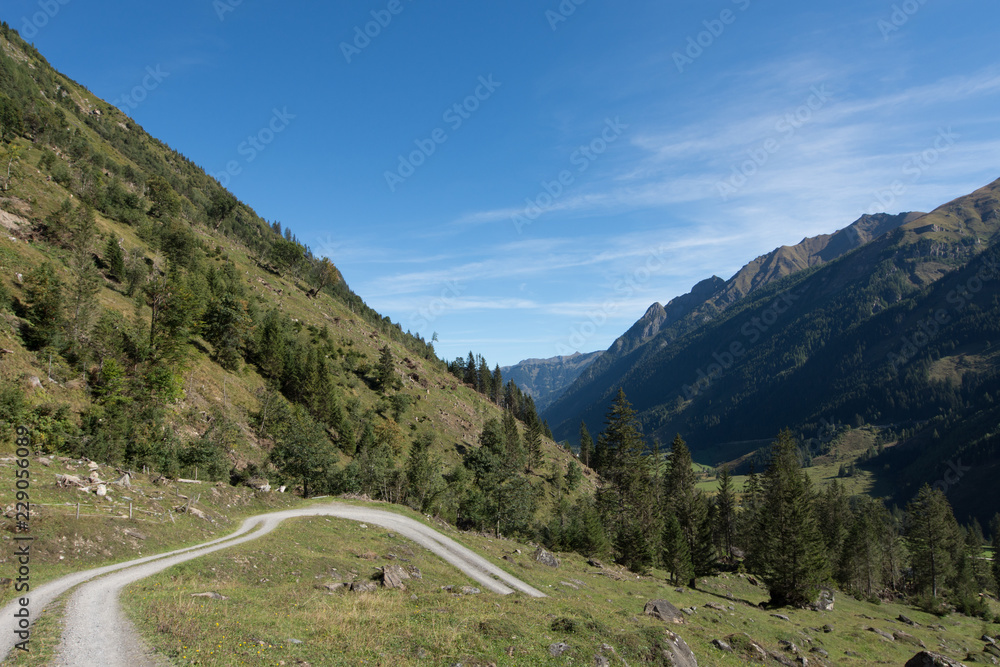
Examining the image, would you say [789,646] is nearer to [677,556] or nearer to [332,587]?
[332,587]

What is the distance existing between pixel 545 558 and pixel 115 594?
31.0 m

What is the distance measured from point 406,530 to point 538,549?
12.0 meters

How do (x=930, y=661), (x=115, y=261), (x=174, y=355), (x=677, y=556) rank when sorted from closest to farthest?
1. (x=930, y=661)
2. (x=677, y=556)
3. (x=174, y=355)
4. (x=115, y=261)

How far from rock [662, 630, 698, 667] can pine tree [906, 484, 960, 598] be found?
97222mm

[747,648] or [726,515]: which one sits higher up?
[747,648]

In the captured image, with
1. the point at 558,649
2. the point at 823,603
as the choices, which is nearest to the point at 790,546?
the point at 823,603

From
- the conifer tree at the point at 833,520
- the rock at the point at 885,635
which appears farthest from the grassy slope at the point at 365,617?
the conifer tree at the point at 833,520

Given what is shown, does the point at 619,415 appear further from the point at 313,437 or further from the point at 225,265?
the point at 225,265

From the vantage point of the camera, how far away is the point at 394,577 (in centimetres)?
2359

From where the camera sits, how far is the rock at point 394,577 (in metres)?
22.8

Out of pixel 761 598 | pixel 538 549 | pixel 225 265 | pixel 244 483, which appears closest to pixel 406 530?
pixel 538 549

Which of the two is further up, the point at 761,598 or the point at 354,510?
the point at 354,510

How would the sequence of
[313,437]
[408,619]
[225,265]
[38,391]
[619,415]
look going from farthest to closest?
[225,265] → [619,415] → [313,437] → [38,391] → [408,619]

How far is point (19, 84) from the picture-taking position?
99.9 metres
